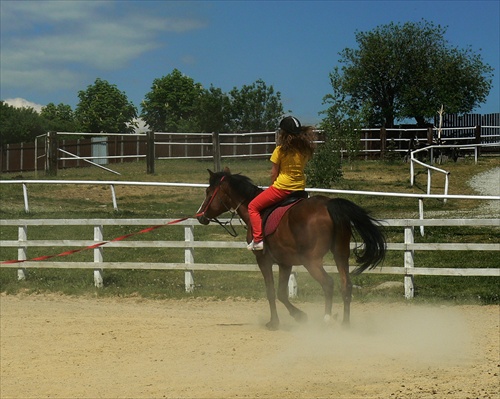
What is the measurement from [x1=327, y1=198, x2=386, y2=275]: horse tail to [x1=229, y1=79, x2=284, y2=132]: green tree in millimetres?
37281

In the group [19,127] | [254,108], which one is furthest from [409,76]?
[19,127]

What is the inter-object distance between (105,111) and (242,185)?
67474 mm

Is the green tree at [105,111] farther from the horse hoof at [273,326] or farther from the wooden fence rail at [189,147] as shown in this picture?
the horse hoof at [273,326]

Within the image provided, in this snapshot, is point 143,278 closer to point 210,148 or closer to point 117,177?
point 117,177

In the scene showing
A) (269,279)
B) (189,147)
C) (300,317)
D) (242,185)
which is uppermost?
(189,147)

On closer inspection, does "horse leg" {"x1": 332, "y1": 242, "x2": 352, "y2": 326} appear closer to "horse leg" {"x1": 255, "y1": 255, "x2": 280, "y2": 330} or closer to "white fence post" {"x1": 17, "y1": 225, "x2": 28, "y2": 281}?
"horse leg" {"x1": 255, "y1": 255, "x2": 280, "y2": 330}

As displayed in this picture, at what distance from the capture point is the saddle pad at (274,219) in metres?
10.0

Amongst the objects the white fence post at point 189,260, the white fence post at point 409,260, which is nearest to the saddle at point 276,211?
the white fence post at point 409,260

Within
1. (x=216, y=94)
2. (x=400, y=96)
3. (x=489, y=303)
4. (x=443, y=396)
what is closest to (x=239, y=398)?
(x=443, y=396)

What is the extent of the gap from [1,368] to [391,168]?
22511 millimetres

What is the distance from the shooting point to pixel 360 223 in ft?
31.7

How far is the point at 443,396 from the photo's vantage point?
736 cm

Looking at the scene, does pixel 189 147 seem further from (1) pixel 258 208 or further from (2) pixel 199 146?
(1) pixel 258 208

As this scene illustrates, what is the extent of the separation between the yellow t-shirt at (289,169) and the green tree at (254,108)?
37.1 metres
